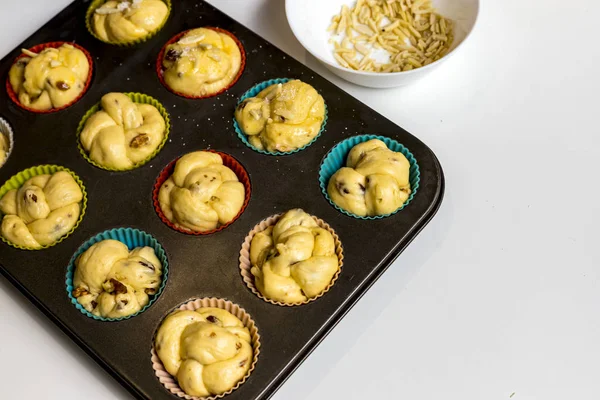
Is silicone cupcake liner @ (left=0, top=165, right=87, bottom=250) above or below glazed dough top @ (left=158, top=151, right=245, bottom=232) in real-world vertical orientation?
below

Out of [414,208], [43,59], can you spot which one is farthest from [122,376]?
[43,59]

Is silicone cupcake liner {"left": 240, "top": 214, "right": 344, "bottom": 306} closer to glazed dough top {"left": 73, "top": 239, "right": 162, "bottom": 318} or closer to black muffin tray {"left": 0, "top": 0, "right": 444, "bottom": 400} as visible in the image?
black muffin tray {"left": 0, "top": 0, "right": 444, "bottom": 400}

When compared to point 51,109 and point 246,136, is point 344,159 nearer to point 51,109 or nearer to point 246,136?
point 246,136

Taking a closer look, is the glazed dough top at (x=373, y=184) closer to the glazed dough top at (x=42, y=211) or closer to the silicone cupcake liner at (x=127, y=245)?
the silicone cupcake liner at (x=127, y=245)

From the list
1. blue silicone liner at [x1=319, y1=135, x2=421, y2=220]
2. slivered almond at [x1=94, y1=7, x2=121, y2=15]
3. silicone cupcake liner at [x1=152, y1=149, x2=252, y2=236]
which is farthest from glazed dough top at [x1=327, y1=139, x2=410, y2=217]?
slivered almond at [x1=94, y1=7, x2=121, y2=15]

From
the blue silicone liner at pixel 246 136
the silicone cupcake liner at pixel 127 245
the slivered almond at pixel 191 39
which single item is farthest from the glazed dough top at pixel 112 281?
the slivered almond at pixel 191 39

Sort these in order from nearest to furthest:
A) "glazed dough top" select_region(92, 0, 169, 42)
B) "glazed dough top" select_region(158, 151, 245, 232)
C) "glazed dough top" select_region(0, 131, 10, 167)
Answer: "glazed dough top" select_region(158, 151, 245, 232) < "glazed dough top" select_region(0, 131, 10, 167) < "glazed dough top" select_region(92, 0, 169, 42)

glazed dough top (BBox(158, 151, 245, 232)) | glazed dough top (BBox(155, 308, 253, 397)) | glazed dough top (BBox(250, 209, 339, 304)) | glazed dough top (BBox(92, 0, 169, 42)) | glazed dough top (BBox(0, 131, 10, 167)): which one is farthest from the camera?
glazed dough top (BBox(92, 0, 169, 42))
